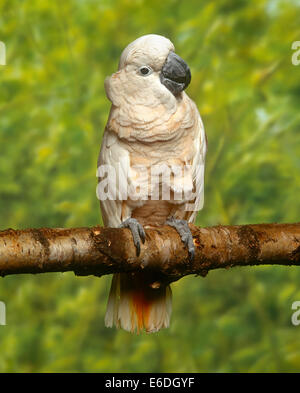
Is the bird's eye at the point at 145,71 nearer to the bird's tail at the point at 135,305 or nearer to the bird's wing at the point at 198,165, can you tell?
the bird's wing at the point at 198,165

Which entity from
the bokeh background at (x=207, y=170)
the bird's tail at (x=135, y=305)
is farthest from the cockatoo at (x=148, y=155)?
the bokeh background at (x=207, y=170)

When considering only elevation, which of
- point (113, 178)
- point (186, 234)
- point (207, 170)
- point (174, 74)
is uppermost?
point (207, 170)

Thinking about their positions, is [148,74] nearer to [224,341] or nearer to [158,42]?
[158,42]

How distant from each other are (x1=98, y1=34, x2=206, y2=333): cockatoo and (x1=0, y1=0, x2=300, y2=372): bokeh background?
2.46 feet

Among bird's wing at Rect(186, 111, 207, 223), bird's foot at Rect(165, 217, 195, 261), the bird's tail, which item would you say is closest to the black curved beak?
bird's wing at Rect(186, 111, 207, 223)

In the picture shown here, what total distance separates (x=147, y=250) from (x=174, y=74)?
574 millimetres

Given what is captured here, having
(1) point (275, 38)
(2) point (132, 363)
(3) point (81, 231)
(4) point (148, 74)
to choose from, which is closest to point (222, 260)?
(3) point (81, 231)

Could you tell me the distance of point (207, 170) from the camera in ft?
A: 10.0

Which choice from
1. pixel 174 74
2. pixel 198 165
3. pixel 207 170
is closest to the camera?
pixel 174 74

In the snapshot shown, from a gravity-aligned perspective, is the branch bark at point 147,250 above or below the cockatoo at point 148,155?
below

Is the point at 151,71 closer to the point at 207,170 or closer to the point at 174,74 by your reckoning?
the point at 174,74

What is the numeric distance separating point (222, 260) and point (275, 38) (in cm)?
148

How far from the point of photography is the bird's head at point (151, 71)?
2031 mm

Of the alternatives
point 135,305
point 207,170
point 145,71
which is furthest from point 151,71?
point 207,170
